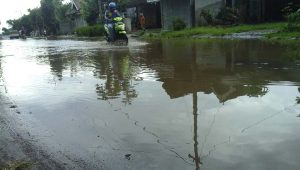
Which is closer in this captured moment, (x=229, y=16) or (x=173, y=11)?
(x=229, y=16)

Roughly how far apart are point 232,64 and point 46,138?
20.5 feet

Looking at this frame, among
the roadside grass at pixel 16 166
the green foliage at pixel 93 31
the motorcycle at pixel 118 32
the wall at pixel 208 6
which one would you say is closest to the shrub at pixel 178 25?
the wall at pixel 208 6

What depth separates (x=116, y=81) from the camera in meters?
8.25

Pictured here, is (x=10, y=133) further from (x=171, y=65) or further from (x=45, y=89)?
(x=171, y=65)

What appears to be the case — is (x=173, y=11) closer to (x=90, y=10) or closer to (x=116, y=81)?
(x=90, y=10)

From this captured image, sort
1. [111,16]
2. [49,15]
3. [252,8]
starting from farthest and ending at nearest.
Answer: [49,15]
[252,8]
[111,16]

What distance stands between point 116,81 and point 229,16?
60.9 feet

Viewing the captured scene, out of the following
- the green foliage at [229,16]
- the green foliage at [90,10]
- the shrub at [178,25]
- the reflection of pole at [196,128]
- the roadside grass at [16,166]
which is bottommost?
the roadside grass at [16,166]

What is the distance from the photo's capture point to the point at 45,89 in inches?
306

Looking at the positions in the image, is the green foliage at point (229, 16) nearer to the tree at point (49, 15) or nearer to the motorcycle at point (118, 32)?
the motorcycle at point (118, 32)

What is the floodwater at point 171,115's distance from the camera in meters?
3.83

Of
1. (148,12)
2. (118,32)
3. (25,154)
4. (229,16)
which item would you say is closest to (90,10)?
(148,12)

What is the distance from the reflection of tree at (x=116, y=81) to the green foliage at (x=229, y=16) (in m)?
15.4

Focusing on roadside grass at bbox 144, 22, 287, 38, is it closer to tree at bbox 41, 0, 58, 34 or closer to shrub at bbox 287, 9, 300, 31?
shrub at bbox 287, 9, 300, 31
